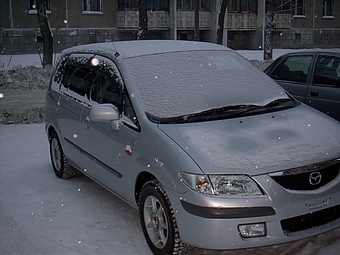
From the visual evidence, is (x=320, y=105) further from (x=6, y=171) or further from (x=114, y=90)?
(x=6, y=171)

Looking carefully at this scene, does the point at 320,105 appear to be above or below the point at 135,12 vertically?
below

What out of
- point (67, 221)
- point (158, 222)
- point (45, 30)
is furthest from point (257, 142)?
point (45, 30)

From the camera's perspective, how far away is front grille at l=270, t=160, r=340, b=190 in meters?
3.60

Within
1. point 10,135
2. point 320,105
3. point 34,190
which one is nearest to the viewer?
point 34,190

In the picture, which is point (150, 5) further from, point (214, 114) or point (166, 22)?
point (214, 114)

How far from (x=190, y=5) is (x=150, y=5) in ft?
10.6

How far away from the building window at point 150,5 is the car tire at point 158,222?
31552 millimetres

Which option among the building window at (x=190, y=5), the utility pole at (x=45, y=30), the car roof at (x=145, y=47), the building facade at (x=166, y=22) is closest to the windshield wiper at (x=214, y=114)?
the car roof at (x=145, y=47)

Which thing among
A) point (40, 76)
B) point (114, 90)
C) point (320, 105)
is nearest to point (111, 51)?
point (114, 90)

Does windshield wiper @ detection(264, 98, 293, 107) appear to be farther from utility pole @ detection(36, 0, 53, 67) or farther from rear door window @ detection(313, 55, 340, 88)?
utility pole @ detection(36, 0, 53, 67)

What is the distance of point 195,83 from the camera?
4691 mm

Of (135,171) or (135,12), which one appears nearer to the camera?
(135,171)

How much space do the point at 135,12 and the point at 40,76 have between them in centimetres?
1864

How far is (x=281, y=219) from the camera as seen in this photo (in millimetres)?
3570
